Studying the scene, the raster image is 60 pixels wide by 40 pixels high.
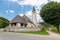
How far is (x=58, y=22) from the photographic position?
59750 millimetres

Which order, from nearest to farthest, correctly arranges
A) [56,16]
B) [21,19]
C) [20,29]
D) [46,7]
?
[20,29] < [56,16] < [46,7] < [21,19]

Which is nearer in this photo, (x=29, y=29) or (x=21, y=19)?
(x=29, y=29)

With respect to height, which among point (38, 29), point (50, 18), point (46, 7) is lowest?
point (38, 29)

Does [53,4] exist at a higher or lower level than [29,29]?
higher

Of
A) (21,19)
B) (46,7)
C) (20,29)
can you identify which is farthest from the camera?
(21,19)

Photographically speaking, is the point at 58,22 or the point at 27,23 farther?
the point at 27,23

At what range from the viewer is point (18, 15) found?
7269 centimetres

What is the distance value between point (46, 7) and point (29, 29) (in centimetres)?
1408

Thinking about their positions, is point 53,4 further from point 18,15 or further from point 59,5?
point 18,15

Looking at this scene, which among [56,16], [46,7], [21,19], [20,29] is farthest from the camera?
[21,19]

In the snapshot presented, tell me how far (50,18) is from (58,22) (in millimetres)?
3325

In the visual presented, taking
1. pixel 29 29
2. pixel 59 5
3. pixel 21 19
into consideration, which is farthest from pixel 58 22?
pixel 21 19

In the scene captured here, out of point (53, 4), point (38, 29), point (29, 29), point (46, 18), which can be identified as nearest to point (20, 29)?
point (29, 29)

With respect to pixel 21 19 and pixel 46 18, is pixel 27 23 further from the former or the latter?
pixel 46 18
